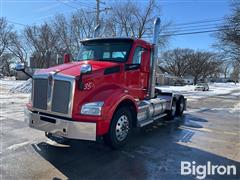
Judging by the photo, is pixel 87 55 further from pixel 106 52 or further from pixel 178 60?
pixel 178 60

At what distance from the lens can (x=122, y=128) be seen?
17.1 feet

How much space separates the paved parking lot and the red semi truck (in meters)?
0.46

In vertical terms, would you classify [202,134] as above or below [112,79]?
below

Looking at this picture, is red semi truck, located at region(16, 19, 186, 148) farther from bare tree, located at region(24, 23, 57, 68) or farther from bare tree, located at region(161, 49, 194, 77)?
bare tree, located at region(161, 49, 194, 77)

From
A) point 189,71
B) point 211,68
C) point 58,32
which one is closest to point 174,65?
point 189,71

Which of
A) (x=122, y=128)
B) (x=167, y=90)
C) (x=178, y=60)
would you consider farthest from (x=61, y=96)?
(x=178, y=60)

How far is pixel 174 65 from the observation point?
8169cm

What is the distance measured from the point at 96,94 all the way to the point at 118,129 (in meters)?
0.95

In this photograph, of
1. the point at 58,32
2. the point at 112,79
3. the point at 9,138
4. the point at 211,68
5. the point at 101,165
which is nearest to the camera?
the point at 101,165

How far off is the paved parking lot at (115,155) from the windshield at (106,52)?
207cm

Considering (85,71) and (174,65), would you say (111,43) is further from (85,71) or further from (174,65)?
(174,65)

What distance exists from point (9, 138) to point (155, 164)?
3.63m

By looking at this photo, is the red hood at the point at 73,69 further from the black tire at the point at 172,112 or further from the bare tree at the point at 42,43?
the bare tree at the point at 42,43

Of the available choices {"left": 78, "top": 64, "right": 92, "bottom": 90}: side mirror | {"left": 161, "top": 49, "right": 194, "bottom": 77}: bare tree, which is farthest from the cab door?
{"left": 161, "top": 49, "right": 194, "bottom": 77}: bare tree
